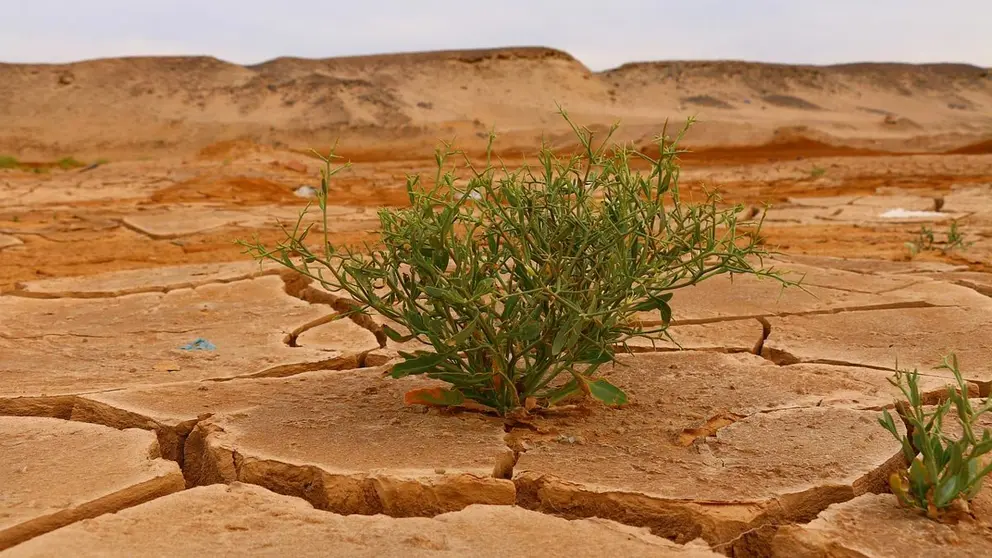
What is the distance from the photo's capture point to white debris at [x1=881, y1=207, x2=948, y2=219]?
6.79 metres

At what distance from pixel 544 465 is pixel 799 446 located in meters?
0.52

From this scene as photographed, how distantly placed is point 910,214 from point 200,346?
18.4 feet

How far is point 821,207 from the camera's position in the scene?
7.59 metres

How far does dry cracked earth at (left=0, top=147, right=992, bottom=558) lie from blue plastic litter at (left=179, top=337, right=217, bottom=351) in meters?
0.01

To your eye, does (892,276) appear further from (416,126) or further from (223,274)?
(416,126)

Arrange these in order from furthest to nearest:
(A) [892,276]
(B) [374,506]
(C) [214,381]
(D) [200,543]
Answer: (A) [892,276]
(C) [214,381]
(B) [374,506]
(D) [200,543]

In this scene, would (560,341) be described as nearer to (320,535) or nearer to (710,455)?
(710,455)

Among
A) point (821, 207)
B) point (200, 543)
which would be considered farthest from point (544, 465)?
point (821, 207)

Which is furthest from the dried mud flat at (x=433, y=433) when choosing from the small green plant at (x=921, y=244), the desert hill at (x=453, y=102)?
the desert hill at (x=453, y=102)

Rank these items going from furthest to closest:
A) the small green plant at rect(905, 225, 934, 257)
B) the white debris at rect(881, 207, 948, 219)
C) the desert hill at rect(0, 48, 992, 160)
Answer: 1. the desert hill at rect(0, 48, 992, 160)
2. the white debris at rect(881, 207, 948, 219)
3. the small green plant at rect(905, 225, 934, 257)

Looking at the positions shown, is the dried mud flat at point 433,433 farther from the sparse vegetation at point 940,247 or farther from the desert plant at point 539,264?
the sparse vegetation at point 940,247

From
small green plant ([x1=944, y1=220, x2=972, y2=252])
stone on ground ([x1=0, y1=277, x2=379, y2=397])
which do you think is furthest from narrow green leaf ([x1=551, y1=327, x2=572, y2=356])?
small green plant ([x1=944, y1=220, x2=972, y2=252])

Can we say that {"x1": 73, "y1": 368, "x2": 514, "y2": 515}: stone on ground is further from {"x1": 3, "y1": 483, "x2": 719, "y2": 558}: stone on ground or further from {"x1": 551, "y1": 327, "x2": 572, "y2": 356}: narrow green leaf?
{"x1": 551, "y1": 327, "x2": 572, "y2": 356}: narrow green leaf

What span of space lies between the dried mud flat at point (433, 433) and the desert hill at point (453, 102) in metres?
13.3
